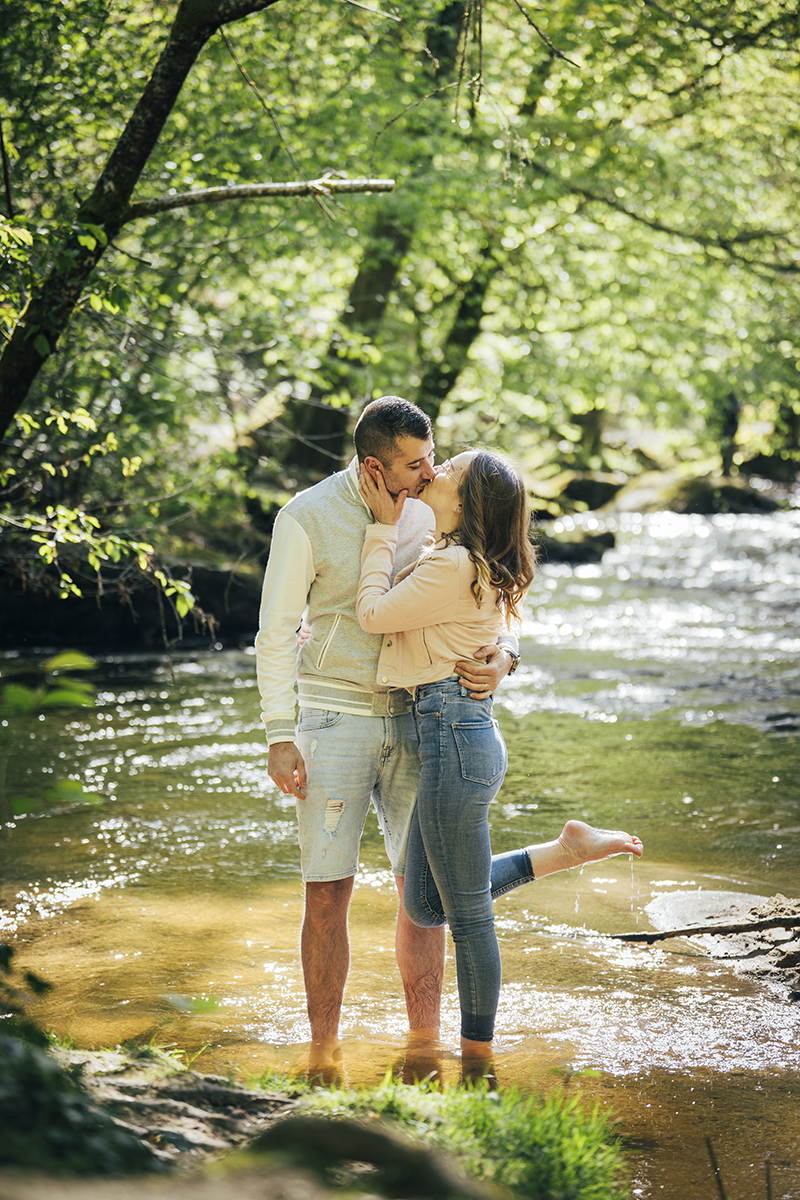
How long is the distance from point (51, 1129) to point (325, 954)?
2.00 metres

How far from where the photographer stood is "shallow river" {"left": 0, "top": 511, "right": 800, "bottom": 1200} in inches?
138

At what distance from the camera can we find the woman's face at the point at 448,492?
3.54 meters

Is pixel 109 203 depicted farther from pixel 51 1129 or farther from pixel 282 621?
pixel 51 1129

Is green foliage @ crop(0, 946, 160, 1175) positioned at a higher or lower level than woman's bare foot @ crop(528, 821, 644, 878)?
higher

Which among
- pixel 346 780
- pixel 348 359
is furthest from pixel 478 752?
pixel 348 359

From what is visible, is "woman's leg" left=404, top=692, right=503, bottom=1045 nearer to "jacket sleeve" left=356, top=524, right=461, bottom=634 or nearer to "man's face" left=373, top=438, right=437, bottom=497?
"jacket sleeve" left=356, top=524, right=461, bottom=634

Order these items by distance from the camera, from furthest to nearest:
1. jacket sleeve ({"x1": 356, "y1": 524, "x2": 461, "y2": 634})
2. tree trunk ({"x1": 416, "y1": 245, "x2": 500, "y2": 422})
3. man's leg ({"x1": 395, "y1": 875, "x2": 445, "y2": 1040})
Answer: tree trunk ({"x1": 416, "y1": 245, "x2": 500, "y2": 422}) < man's leg ({"x1": 395, "y1": 875, "x2": 445, "y2": 1040}) < jacket sleeve ({"x1": 356, "y1": 524, "x2": 461, "y2": 634})

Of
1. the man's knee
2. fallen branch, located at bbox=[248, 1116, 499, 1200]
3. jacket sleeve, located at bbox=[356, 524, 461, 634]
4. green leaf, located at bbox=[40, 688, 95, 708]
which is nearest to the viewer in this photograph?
fallen branch, located at bbox=[248, 1116, 499, 1200]

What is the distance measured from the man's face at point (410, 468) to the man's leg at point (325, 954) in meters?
1.40

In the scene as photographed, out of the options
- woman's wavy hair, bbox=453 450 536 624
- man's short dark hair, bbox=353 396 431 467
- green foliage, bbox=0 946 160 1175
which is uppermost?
man's short dark hair, bbox=353 396 431 467

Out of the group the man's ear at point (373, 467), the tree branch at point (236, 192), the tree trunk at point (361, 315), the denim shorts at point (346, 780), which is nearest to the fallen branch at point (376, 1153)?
the denim shorts at point (346, 780)

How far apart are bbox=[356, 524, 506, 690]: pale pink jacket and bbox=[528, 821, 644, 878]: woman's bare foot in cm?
82

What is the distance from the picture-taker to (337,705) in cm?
365

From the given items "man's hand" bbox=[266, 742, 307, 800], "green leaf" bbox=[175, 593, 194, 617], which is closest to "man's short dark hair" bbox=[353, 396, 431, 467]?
"man's hand" bbox=[266, 742, 307, 800]
